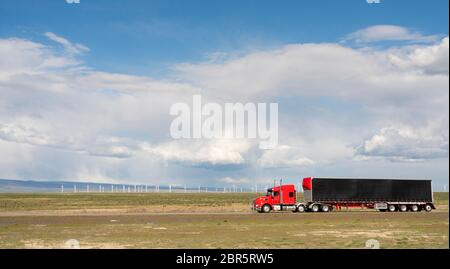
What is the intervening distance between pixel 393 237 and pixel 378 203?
2935 centimetres

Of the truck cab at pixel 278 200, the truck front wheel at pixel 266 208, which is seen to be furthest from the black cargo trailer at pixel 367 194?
the truck front wheel at pixel 266 208

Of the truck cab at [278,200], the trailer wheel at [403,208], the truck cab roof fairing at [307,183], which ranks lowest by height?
the trailer wheel at [403,208]

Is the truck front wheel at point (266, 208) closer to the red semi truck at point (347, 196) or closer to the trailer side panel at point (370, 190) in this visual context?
the red semi truck at point (347, 196)

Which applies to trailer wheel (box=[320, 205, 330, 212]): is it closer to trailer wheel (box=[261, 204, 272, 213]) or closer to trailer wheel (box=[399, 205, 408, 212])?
trailer wheel (box=[261, 204, 272, 213])

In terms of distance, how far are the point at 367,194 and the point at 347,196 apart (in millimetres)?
2693

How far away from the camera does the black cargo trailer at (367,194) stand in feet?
183

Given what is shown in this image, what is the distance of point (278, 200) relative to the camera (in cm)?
5559

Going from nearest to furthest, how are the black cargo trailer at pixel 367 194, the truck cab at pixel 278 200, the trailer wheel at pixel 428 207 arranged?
the truck cab at pixel 278 200
the black cargo trailer at pixel 367 194
the trailer wheel at pixel 428 207

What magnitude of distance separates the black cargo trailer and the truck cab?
1591 mm

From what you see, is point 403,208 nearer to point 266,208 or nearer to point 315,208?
point 315,208

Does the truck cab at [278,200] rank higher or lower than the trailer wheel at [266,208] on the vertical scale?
higher

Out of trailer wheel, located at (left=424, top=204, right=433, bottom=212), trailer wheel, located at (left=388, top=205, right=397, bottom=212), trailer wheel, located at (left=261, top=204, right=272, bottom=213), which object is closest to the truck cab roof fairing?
trailer wheel, located at (left=261, top=204, right=272, bottom=213)
